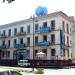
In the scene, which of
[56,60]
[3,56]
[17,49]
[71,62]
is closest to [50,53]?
[56,60]

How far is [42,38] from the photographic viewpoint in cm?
4550

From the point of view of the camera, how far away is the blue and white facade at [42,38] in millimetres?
42875

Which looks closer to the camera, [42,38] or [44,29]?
[44,29]

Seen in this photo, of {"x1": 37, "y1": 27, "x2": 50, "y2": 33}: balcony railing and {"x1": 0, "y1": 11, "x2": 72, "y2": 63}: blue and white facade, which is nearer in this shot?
{"x1": 0, "y1": 11, "x2": 72, "y2": 63}: blue and white facade

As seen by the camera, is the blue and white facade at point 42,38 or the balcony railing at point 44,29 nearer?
the blue and white facade at point 42,38

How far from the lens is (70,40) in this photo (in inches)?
1932

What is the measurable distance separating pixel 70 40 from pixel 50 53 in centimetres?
806

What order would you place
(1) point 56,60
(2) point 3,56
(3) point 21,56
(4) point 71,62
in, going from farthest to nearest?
1. (2) point 3,56
2. (3) point 21,56
3. (4) point 71,62
4. (1) point 56,60

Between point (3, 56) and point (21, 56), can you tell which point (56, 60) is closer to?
point (21, 56)

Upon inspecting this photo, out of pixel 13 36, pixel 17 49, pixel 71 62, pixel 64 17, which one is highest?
pixel 64 17

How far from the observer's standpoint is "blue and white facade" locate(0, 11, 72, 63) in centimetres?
4288

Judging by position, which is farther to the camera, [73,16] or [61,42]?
[73,16]

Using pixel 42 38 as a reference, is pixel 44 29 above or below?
above

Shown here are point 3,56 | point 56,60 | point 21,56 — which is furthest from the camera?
point 3,56
